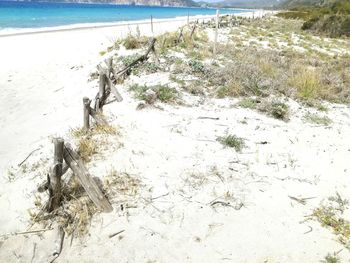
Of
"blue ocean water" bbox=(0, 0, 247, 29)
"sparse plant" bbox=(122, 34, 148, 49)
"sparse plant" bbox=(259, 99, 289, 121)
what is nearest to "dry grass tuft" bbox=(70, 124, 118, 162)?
"sparse plant" bbox=(259, 99, 289, 121)

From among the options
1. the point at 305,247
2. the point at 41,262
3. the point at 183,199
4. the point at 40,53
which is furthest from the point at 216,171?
the point at 40,53

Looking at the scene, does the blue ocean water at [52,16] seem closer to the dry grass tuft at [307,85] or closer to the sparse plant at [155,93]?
the dry grass tuft at [307,85]

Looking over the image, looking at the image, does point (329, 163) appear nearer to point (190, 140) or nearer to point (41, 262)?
point (190, 140)

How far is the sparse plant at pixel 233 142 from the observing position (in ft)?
20.8

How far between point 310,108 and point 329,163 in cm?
275

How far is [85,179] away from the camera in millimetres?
4453

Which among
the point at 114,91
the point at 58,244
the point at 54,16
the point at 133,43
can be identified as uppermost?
the point at 114,91

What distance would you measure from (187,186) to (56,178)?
6.58ft

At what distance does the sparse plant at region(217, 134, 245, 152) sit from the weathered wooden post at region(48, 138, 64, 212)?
3261 mm

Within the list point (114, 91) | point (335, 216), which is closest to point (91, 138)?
point (114, 91)

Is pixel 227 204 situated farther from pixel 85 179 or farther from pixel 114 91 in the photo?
pixel 114 91

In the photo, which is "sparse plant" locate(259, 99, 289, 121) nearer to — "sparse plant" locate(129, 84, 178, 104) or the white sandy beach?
the white sandy beach

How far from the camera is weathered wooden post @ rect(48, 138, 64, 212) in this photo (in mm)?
4191

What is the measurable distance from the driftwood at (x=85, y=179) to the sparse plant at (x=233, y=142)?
2756 millimetres
